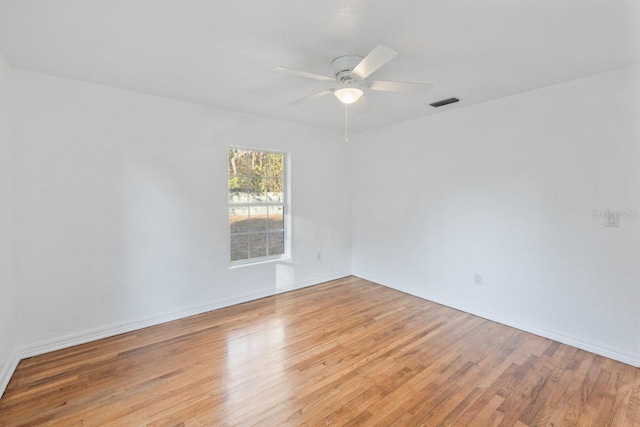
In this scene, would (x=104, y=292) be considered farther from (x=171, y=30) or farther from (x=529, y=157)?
(x=529, y=157)

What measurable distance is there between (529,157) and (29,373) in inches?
187

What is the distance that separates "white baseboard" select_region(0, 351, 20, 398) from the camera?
2.04 m

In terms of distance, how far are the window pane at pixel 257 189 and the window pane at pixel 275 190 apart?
6cm

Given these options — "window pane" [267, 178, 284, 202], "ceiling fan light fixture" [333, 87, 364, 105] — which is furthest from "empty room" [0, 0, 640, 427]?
"window pane" [267, 178, 284, 202]

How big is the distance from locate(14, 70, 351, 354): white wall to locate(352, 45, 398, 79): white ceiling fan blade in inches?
84.6

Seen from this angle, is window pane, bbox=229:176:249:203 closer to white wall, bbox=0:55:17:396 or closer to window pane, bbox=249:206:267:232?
window pane, bbox=249:206:267:232

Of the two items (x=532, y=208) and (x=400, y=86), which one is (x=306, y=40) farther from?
(x=532, y=208)

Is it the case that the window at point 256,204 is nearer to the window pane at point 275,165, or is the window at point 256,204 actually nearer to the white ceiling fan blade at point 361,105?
the window pane at point 275,165

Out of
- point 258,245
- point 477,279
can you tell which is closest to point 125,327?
point 258,245

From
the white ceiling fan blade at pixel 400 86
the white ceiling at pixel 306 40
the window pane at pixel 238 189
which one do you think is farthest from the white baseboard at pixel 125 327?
the white ceiling fan blade at pixel 400 86

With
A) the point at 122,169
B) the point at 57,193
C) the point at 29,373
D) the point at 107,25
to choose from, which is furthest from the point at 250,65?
the point at 29,373

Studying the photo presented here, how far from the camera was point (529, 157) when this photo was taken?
2.90 meters

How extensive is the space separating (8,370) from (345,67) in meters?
3.39

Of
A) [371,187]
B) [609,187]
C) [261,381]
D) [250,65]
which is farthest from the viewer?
[371,187]
